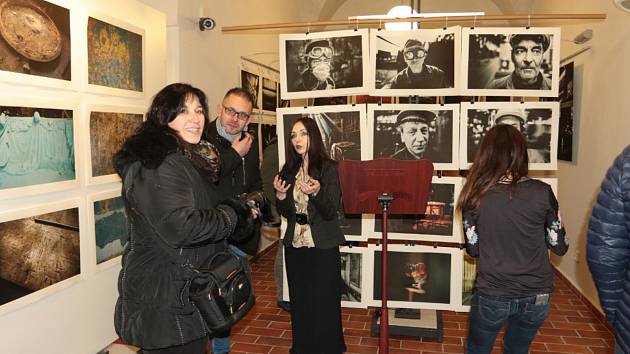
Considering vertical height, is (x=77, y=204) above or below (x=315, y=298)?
above

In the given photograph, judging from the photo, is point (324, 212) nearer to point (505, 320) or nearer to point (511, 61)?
point (505, 320)

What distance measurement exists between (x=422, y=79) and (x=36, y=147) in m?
2.58

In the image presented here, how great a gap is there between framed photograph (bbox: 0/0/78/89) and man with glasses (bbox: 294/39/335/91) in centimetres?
161

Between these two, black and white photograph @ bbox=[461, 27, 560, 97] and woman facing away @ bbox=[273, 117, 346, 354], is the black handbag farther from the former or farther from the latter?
black and white photograph @ bbox=[461, 27, 560, 97]

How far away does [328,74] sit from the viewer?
371 cm

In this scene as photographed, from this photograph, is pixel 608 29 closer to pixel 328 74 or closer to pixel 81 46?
pixel 328 74

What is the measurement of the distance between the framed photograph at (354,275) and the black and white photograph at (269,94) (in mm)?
3042

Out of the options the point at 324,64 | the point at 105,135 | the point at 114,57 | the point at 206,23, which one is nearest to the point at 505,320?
the point at 324,64

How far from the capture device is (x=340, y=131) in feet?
12.2

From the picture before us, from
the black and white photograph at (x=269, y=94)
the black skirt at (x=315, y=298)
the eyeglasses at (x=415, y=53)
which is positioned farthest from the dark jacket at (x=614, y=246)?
the black and white photograph at (x=269, y=94)

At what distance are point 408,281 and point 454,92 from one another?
1.47m

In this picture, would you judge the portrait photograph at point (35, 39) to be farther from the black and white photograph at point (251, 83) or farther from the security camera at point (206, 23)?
the black and white photograph at point (251, 83)

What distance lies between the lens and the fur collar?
5.71 ft

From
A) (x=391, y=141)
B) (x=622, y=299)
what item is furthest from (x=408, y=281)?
(x=622, y=299)
